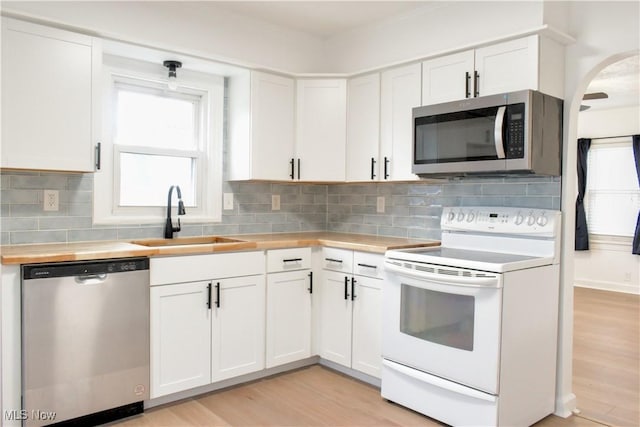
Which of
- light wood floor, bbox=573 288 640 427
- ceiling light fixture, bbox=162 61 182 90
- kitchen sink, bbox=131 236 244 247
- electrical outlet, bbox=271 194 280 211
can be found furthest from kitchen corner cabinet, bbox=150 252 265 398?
light wood floor, bbox=573 288 640 427

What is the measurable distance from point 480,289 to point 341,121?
1.65 metres

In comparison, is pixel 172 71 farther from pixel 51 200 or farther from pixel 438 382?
pixel 438 382

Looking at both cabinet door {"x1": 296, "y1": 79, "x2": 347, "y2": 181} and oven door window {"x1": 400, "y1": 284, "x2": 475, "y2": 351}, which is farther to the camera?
cabinet door {"x1": 296, "y1": 79, "x2": 347, "y2": 181}

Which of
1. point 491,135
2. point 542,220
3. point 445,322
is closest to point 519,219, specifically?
point 542,220

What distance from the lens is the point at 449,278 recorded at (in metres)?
2.39

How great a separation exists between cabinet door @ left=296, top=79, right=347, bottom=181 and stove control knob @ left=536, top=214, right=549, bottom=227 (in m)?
1.34

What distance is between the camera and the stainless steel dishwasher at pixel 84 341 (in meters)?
2.20

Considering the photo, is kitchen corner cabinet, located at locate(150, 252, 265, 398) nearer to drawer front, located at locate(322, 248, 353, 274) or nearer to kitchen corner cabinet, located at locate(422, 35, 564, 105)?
drawer front, located at locate(322, 248, 353, 274)

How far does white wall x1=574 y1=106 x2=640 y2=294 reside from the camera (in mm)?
6234

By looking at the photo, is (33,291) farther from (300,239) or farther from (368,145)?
(368,145)

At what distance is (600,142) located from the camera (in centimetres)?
652

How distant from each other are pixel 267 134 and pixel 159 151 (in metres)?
0.72

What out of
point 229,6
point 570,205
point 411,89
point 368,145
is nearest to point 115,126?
point 229,6

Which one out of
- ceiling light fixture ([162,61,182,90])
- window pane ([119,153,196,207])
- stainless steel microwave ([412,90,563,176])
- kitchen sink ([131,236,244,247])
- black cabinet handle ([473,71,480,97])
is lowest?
kitchen sink ([131,236,244,247])
